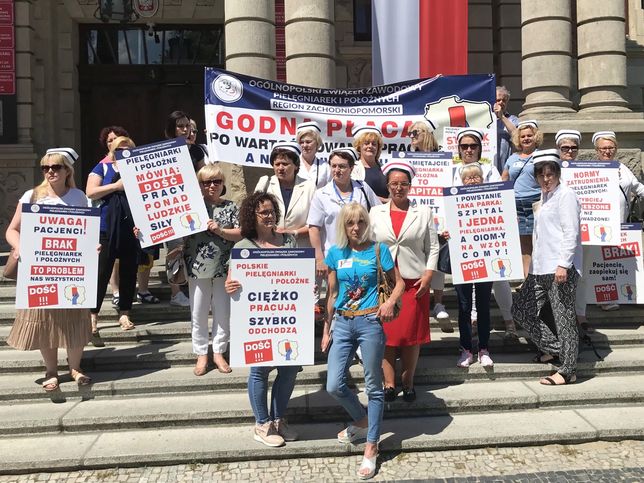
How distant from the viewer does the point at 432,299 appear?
7445 mm

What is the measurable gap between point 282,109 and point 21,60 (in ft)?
26.5

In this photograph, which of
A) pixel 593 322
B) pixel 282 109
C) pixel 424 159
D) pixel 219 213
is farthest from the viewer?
pixel 282 109

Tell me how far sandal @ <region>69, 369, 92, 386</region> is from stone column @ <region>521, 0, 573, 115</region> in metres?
8.26

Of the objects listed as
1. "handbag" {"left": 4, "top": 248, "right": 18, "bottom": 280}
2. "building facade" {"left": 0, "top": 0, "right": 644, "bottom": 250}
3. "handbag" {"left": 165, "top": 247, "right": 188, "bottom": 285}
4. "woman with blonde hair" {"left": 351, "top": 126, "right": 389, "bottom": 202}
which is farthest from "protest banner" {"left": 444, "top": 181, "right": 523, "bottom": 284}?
"building facade" {"left": 0, "top": 0, "right": 644, "bottom": 250}

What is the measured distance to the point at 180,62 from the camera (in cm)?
1446

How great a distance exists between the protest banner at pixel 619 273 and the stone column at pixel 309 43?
5.22 meters

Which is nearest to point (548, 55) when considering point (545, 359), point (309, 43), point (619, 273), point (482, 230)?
point (309, 43)

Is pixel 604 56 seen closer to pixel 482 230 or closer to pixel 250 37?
pixel 250 37

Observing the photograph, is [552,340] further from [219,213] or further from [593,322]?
[219,213]

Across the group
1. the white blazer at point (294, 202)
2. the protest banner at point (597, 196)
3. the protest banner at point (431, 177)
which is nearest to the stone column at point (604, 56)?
the protest banner at point (597, 196)

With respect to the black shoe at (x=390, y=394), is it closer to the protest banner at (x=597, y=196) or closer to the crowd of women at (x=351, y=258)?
the crowd of women at (x=351, y=258)

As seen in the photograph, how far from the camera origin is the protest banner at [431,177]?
6457 millimetres

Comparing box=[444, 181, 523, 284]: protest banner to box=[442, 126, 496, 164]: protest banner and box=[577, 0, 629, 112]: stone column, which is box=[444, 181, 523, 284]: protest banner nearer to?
box=[442, 126, 496, 164]: protest banner

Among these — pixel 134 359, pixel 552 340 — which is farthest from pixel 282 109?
pixel 552 340
